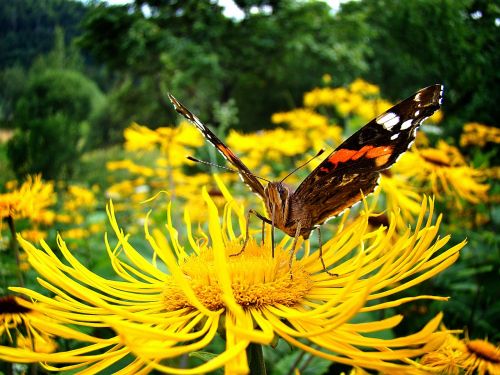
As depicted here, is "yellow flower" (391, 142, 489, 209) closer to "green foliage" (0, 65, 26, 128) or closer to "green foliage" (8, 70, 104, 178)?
"green foliage" (8, 70, 104, 178)

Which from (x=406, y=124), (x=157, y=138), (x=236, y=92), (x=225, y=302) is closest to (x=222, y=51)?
(x=236, y=92)

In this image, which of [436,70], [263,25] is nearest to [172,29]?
[263,25]

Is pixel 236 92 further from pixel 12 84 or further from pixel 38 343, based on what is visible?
pixel 38 343

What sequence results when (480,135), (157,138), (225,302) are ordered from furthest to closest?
(157,138) → (480,135) → (225,302)

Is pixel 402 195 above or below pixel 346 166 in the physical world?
below

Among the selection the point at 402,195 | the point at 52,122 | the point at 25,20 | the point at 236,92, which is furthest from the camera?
the point at 236,92


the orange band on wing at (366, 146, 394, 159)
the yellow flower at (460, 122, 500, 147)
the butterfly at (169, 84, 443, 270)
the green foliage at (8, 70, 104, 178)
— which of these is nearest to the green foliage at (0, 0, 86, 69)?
the green foliage at (8, 70, 104, 178)
